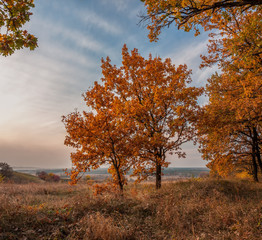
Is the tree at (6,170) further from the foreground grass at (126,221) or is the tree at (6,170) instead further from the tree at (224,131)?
the tree at (224,131)

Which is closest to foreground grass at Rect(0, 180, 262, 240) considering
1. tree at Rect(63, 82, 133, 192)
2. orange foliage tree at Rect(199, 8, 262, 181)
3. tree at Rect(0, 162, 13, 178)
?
tree at Rect(63, 82, 133, 192)

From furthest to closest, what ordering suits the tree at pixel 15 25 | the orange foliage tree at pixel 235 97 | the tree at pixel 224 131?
1. the tree at pixel 224 131
2. the orange foliage tree at pixel 235 97
3. the tree at pixel 15 25

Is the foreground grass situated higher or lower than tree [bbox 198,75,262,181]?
lower

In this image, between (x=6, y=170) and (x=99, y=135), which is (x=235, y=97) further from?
(x=6, y=170)

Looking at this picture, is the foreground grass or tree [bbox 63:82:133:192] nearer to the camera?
the foreground grass

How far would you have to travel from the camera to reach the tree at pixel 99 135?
8609mm

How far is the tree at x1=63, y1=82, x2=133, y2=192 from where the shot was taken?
861 cm

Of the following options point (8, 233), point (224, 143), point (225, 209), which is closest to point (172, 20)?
point (225, 209)

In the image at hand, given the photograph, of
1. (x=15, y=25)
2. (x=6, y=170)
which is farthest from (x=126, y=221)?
(x=6, y=170)

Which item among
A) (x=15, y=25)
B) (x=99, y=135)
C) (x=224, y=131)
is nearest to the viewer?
(x=15, y=25)

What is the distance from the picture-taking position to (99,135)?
8805 millimetres

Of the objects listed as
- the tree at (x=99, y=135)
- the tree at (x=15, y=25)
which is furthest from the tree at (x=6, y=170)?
the tree at (x=15, y=25)

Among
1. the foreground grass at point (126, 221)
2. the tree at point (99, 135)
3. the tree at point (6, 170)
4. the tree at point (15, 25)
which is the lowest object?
the tree at point (6, 170)

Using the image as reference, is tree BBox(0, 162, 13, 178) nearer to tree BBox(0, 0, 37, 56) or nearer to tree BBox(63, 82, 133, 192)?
tree BBox(63, 82, 133, 192)
